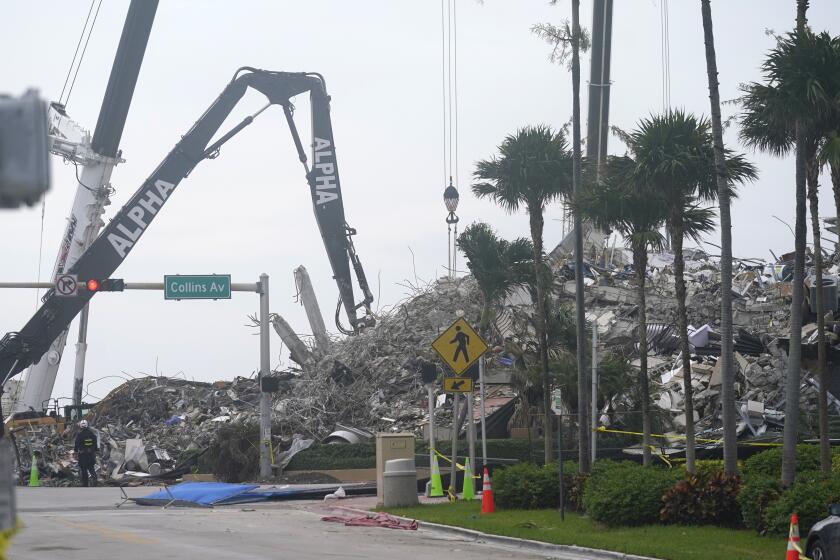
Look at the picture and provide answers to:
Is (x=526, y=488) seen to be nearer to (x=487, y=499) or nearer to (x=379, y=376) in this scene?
(x=487, y=499)

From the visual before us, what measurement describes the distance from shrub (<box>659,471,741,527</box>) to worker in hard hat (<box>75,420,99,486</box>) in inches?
807

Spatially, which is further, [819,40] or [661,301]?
[661,301]

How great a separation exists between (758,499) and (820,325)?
14.1 ft

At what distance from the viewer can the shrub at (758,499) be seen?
15.1 meters

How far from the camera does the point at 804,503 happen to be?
14.0 meters

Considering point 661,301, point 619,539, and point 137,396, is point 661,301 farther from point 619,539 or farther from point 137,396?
point 619,539

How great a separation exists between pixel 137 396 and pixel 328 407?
9400 millimetres

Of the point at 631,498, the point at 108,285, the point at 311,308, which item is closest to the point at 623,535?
the point at 631,498

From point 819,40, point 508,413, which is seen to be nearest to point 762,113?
point 819,40

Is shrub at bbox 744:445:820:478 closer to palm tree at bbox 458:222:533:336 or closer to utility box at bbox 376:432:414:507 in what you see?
utility box at bbox 376:432:414:507

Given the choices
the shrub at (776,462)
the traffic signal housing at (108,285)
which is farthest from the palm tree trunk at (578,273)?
the traffic signal housing at (108,285)

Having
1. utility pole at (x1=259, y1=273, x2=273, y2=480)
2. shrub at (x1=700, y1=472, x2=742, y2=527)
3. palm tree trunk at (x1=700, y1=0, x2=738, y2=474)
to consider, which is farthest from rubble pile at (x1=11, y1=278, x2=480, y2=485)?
shrub at (x1=700, y1=472, x2=742, y2=527)

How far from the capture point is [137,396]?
4456cm

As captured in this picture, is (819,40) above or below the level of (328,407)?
above
